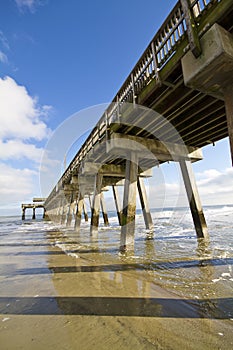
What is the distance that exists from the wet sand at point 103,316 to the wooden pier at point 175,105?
264cm

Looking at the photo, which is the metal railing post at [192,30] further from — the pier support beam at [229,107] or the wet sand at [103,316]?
the wet sand at [103,316]

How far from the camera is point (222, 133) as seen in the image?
782 centimetres

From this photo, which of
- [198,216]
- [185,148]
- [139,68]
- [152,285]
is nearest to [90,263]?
[152,285]

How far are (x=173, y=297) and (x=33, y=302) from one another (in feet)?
7.42

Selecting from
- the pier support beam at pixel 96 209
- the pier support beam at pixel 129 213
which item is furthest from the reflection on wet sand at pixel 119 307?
the pier support beam at pixel 96 209

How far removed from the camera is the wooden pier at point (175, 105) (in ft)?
10.5

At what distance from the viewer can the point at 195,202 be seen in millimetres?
7828

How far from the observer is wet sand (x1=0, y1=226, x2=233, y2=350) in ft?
6.37

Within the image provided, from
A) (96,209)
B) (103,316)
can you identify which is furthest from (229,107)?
(96,209)

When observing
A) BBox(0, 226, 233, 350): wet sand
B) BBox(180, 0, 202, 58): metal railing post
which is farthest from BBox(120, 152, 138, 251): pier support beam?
BBox(180, 0, 202, 58): metal railing post

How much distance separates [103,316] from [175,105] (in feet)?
17.9

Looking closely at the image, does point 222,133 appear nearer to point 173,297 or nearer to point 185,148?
point 185,148

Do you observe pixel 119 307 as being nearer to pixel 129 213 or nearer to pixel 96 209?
pixel 129 213

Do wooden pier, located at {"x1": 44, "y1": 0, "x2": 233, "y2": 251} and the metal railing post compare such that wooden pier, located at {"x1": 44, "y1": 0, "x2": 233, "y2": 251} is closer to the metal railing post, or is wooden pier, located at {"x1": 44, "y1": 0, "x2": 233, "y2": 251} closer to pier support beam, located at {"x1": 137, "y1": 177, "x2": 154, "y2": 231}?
the metal railing post
